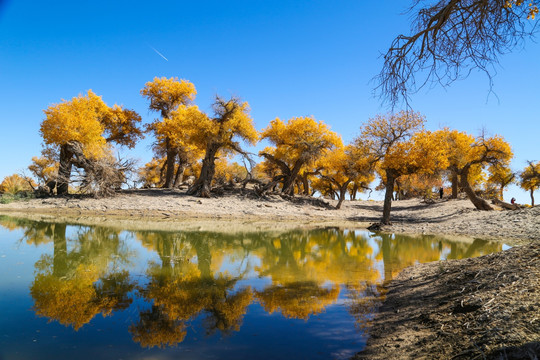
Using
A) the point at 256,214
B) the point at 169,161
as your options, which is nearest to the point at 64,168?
the point at 169,161

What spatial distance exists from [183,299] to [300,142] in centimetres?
2725

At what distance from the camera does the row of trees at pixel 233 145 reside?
2214 cm

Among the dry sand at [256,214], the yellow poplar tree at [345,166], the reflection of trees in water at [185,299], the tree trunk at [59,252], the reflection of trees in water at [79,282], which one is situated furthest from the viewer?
the yellow poplar tree at [345,166]

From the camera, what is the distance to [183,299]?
5.87 meters

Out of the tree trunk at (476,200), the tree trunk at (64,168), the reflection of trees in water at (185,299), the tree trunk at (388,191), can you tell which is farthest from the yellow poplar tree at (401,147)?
the tree trunk at (64,168)

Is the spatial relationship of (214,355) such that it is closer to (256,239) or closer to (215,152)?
(256,239)

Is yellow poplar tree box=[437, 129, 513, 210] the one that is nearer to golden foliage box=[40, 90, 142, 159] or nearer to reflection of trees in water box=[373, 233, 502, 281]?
reflection of trees in water box=[373, 233, 502, 281]

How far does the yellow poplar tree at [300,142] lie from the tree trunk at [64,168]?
17.4m

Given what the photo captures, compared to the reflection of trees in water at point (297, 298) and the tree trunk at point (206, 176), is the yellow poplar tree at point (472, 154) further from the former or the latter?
the reflection of trees in water at point (297, 298)

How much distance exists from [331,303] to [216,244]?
742 cm

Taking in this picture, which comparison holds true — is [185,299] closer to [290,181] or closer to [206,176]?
[206,176]

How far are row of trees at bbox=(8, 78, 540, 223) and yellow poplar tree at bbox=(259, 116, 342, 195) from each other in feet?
0.33

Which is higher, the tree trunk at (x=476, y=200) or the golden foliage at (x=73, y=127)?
the golden foliage at (x=73, y=127)

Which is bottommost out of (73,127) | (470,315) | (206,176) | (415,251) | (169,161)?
(415,251)
